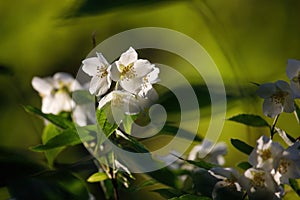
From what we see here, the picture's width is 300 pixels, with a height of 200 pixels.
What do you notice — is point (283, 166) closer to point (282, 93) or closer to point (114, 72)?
point (282, 93)

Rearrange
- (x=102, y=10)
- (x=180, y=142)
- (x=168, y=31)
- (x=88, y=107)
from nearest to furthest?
(x=102, y=10), (x=88, y=107), (x=180, y=142), (x=168, y=31)

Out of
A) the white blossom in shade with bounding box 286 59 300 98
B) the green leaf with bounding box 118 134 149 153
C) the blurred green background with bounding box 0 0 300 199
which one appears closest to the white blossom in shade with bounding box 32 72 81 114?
the green leaf with bounding box 118 134 149 153

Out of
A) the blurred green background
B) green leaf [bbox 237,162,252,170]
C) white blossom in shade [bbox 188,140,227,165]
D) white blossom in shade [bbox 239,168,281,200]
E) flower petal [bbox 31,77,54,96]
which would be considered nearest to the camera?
white blossom in shade [bbox 239,168,281,200]

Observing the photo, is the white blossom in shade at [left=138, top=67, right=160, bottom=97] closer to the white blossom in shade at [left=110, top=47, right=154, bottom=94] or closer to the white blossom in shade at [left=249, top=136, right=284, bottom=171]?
the white blossom in shade at [left=110, top=47, right=154, bottom=94]

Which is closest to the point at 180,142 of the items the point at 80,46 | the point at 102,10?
the point at 102,10

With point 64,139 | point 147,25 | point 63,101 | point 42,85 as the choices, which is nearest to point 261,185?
point 64,139

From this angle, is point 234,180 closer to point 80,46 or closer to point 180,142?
point 180,142

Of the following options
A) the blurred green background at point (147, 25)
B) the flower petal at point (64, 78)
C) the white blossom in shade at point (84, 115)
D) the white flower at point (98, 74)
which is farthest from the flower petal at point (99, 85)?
the blurred green background at point (147, 25)

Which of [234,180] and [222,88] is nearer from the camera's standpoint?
[234,180]
